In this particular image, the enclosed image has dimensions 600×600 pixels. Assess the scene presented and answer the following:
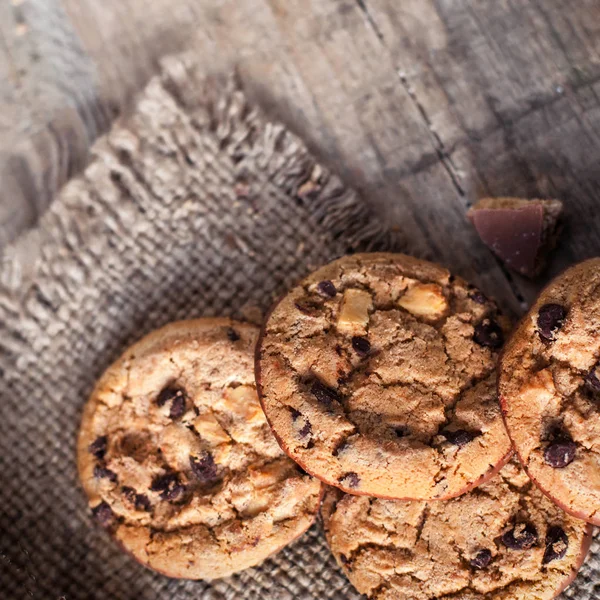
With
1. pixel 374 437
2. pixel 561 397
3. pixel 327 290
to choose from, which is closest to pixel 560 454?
pixel 561 397

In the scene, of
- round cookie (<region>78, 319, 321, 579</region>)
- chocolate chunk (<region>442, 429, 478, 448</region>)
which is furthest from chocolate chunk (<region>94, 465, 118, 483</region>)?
chocolate chunk (<region>442, 429, 478, 448</region>)

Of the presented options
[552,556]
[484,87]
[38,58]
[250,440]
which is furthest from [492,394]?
[38,58]

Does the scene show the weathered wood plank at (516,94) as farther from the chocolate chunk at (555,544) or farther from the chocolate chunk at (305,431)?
the chocolate chunk at (305,431)

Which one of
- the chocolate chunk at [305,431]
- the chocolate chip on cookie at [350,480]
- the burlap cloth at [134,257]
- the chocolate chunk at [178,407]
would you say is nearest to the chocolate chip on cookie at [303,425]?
the chocolate chunk at [305,431]

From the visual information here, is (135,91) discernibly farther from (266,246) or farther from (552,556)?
(552,556)

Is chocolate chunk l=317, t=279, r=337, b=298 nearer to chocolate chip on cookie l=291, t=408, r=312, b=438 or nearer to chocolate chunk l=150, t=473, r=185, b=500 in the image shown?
chocolate chip on cookie l=291, t=408, r=312, b=438

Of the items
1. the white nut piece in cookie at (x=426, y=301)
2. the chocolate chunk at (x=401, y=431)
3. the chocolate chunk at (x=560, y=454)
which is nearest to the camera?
the chocolate chunk at (x=560, y=454)

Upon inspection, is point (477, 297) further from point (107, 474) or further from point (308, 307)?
point (107, 474)
